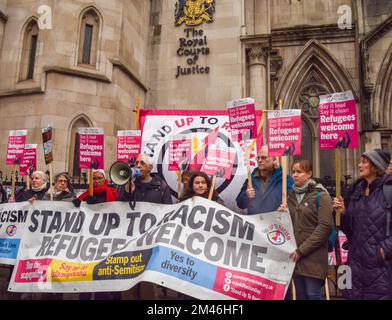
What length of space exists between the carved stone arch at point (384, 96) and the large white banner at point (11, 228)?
606 inches

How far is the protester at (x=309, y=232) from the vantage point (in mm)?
4055

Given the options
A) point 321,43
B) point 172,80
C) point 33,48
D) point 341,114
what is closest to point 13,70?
point 33,48

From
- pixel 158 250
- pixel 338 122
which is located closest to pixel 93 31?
pixel 338 122

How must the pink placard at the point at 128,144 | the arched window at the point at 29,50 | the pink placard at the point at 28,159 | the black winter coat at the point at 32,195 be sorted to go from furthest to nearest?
1. the arched window at the point at 29,50
2. the pink placard at the point at 28,159
3. the pink placard at the point at 128,144
4. the black winter coat at the point at 32,195

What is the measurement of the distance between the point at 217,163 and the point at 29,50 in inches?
379

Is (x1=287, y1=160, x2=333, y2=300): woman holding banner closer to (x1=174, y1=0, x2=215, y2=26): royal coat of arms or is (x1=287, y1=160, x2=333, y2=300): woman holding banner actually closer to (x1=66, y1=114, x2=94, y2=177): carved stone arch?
(x1=66, y1=114, x2=94, y2=177): carved stone arch

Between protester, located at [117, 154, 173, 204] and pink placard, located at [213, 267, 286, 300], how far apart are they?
163cm

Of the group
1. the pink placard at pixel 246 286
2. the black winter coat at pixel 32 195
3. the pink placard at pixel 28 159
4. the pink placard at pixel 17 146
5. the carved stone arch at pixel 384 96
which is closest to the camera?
the pink placard at pixel 246 286

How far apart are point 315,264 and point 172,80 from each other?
1074 centimetres

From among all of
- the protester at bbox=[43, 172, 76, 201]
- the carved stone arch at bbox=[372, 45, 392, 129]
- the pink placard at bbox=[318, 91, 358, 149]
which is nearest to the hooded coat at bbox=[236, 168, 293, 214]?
the pink placard at bbox=[318, 91, 358, 149]

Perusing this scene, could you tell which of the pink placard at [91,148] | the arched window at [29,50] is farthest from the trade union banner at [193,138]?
the arched window at [29,50]

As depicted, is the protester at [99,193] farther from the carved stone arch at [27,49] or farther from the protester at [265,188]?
the carved stone arch at [27,49]

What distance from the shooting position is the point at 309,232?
420cm

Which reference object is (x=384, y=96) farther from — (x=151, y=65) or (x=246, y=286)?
(x=246, y=286)
